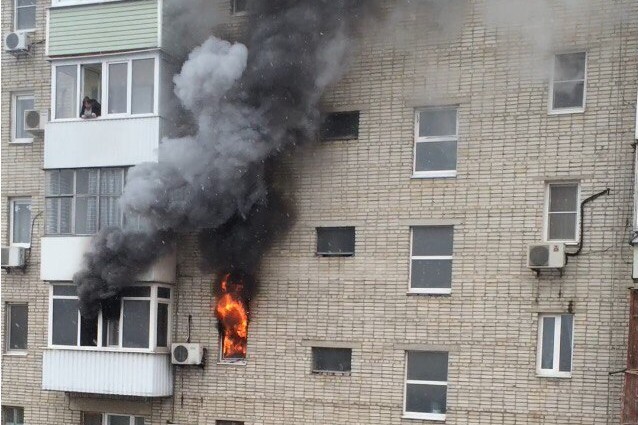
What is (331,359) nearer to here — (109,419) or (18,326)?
(109,419)

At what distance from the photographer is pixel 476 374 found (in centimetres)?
1631

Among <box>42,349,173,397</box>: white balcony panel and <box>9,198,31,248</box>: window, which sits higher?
<box>9,198,31,248</box>: window

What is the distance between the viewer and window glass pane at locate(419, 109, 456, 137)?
16938 mm

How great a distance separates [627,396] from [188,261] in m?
7.77

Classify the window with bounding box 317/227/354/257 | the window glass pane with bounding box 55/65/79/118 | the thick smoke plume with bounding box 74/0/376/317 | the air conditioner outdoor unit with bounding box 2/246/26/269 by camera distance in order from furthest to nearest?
the air conditioner outdoor unit with bounding box 2/246/26/269 → the window glass pane with bounding box 55/65/79/118 → the window with bounding box 317/227/354/257 → the thick smoke plume with bounding box 74/0/376/317

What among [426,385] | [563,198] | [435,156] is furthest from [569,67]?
[426,385]

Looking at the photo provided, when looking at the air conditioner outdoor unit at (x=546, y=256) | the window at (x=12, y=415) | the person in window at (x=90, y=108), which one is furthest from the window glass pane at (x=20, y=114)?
the air conditioner outdoor unit at (x=546, y=256)

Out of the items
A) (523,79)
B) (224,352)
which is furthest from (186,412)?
(523,79)

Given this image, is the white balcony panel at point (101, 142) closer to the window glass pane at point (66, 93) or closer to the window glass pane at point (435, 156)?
the window glass pane at point (66, 93)

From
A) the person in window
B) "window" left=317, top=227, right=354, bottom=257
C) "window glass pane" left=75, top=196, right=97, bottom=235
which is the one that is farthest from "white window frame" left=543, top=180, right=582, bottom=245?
the person in window

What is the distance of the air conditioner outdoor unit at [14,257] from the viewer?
19.5 metres

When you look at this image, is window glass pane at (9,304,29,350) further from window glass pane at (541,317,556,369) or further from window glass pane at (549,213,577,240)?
window glass pane at (549,213,577,240)

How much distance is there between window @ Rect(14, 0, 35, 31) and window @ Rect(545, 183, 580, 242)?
10357mm

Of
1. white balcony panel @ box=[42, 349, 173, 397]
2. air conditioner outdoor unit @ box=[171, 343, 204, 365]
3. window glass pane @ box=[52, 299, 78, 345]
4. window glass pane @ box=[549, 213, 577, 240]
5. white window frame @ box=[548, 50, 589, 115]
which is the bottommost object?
white balcony panel @ box=[42, 349, 173, 397]
